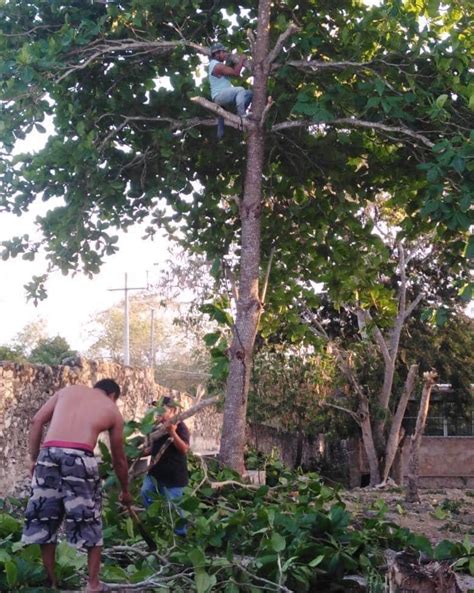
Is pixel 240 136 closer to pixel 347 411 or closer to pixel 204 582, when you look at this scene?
pixel 204 582

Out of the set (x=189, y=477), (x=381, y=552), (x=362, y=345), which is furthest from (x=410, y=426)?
(x=381, y=552)

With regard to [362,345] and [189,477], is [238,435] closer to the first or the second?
[189,477]

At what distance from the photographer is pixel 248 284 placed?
938 centimetres

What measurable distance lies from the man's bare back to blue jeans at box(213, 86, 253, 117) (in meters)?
4.78

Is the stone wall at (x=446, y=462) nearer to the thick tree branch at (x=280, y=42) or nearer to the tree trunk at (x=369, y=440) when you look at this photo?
the tree trunk at (x=369, y=440)

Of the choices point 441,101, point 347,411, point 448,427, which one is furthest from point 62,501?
point 448,427

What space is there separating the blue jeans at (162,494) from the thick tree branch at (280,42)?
464 cm

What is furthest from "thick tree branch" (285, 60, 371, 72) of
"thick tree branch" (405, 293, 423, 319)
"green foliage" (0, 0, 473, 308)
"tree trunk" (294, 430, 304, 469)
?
"tree trunk" (294, 430, 304, 469)

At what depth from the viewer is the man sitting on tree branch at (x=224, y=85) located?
906 cm

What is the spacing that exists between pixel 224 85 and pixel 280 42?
732 mm

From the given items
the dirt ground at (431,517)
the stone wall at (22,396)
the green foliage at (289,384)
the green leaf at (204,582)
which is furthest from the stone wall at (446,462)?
the green leaf at (204,582)

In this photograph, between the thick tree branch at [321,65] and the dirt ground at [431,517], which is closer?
the thick tree branch at [321,65]

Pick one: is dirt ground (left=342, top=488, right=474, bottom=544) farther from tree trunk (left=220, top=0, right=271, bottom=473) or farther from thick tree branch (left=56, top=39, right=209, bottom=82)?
thick tree branch (left=56, top=39, right=209, bottom=82)

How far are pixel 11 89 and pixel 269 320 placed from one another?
5.28 metres
